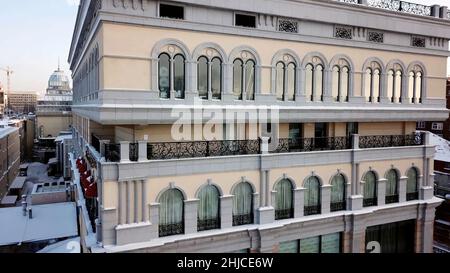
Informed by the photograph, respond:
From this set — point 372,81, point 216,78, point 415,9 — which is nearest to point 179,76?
point 216,78

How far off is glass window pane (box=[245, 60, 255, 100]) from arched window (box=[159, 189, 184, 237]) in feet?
16.0

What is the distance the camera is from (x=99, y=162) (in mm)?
11703

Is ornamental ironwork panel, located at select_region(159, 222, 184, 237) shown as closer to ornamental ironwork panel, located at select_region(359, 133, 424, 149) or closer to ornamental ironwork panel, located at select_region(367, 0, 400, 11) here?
ornamental ironwork panel, located at select_region(359, 133, 424, 149)

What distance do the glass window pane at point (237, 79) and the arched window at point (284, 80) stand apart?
165 cm

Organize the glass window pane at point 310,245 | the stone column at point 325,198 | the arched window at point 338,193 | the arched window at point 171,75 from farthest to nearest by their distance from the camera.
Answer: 1. the arched window at point 338,193
2. the stone column at point 325,198
3. the glass window pane at point 310,245
4. the arched window at point 171,75

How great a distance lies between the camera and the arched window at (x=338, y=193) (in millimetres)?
15422

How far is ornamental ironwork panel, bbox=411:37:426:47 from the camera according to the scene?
680 inches

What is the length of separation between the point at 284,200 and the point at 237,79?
5.29 metres

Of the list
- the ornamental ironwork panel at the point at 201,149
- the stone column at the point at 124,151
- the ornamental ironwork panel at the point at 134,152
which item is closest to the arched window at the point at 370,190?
the ornamental ironwork panel at the point at 201,149

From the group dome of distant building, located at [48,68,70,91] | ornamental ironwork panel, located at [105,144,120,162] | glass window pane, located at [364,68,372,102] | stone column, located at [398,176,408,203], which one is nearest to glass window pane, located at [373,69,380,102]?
glass window pane, located at [364,68,372,102]

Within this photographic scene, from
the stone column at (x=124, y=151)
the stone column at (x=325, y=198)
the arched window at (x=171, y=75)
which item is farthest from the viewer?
the stone column at (x=325, y=198)

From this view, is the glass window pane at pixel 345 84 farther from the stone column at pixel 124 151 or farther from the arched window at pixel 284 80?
the stone column at pixel 124 151

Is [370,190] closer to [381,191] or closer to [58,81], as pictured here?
[381,191]

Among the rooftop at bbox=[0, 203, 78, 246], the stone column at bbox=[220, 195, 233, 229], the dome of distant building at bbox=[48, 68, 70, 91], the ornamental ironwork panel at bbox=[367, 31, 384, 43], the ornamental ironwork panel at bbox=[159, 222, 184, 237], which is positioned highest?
the dome of distant building at bbox=[48, 68, 70, 91]
